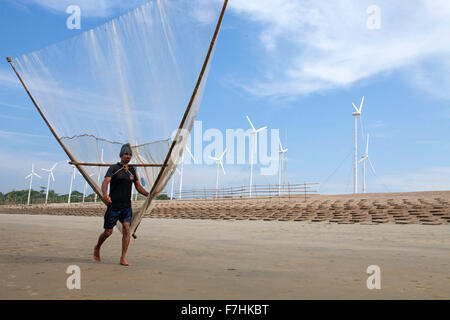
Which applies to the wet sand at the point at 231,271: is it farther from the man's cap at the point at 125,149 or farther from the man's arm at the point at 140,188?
the man's cap at the point at 125,149

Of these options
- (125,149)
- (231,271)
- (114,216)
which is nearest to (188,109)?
(125,149)

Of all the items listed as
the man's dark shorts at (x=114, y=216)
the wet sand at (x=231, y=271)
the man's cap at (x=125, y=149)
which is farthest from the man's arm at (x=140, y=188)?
the wet sand at (x=231, y=271)

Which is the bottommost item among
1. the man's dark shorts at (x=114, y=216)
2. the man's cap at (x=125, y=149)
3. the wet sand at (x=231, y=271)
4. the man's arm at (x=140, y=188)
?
the wet sand at (x=231, y=271)

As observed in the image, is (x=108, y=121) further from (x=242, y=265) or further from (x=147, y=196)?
(x=242, y=265)

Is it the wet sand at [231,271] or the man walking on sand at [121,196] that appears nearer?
the wet sand at [231,271]

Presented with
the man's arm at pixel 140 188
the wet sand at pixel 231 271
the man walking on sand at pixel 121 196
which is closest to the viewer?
the wet sand at pixel 231 271

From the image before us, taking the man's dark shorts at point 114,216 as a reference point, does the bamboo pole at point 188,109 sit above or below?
above

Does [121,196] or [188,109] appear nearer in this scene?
[188,109]

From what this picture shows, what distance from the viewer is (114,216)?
22.4 feet

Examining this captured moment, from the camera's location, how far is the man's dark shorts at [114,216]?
22.3 ft

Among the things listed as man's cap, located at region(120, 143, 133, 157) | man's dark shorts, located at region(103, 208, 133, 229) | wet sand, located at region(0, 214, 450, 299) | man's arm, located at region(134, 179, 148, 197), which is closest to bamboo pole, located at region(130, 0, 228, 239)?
man's arm, located at region(134, 179, 148, 197)

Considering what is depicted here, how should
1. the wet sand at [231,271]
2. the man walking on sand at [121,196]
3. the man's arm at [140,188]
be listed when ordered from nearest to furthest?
1. the wet sand at [231,271]
2. the man walking on sand at [121,196]
3. the man's arm at [140,188]

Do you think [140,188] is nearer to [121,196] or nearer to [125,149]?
[121,196]
